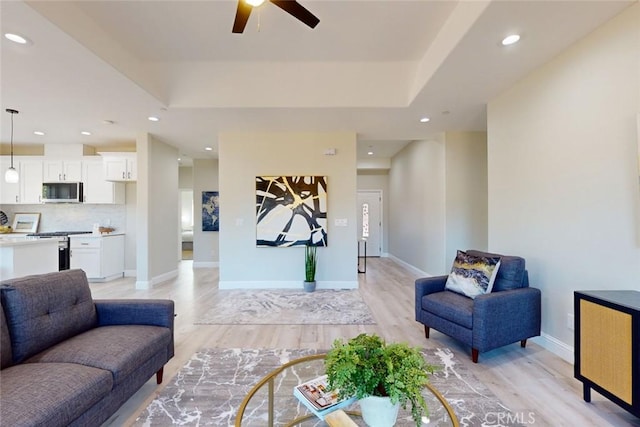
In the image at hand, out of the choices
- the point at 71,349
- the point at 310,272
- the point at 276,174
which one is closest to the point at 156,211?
the point at 276,174

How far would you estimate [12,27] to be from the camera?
6.93ft

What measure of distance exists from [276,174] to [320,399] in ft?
12.6

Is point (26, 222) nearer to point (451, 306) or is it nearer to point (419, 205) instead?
point (451, 306)

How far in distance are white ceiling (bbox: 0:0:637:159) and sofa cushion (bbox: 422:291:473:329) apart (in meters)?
2.16

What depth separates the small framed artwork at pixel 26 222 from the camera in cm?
571

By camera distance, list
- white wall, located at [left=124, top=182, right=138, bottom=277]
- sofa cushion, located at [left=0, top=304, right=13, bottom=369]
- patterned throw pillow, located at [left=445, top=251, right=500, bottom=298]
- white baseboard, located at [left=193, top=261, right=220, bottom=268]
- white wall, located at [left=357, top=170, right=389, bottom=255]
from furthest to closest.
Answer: white wall, located at [left=357, top=170, right=389, bottom=255] < white baseboard, located at [left=193, top=261, right=220, bottom=268] < white wall, located at [left=124, top=182, right=138, bottom=277] < patterned throw pillow, located at [left=445, top=251, right=500, bottom=298] < sofa cushion, located at [left=0, top=304, right=13, bottom=369]

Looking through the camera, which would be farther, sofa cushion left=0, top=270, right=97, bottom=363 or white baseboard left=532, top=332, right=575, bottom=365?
white baseboard left=532, top=332, right=575, bottom=365

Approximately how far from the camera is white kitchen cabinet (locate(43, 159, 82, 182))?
18.1ft

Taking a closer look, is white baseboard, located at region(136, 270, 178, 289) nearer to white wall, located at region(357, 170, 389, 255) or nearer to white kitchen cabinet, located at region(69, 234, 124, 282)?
white kitchen cabinet, located at region(69, 234, 124, 282)

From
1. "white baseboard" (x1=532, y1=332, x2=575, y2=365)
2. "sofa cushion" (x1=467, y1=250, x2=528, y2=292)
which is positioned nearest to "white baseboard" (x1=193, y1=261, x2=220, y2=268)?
"sofa cushion" (x1=467, y1=250, x2=528, y2=292)

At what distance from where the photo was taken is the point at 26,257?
3.59 m

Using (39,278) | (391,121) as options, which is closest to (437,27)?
(391,121)

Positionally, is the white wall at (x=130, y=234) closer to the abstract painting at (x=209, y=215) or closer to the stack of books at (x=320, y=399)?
the abstract painting at (x=209, y=215)

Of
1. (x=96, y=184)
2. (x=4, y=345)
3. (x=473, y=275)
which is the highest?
(x=96, y=184)
